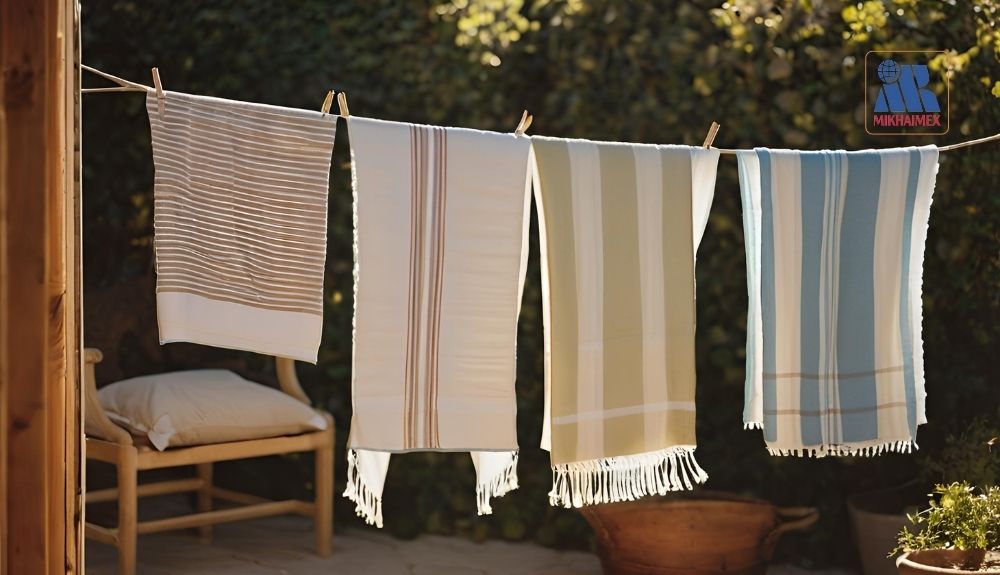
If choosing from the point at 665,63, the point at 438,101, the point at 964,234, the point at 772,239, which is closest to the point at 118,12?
the point at 438,101

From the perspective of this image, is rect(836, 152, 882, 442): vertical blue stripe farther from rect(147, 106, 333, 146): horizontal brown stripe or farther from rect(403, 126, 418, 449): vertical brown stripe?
rect(147, 106, 333, 146): horizontal brown stripe

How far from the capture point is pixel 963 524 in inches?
117

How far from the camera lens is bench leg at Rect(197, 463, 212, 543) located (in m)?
4.08

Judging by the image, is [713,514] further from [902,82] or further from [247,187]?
[247,187]

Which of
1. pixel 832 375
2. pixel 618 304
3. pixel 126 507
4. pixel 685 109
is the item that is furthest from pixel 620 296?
pixel 126 507

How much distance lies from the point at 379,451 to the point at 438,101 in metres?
1.73

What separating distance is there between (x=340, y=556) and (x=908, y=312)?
1957mm

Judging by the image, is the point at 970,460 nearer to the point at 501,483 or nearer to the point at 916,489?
the point at 916,489

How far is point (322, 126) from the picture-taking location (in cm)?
257

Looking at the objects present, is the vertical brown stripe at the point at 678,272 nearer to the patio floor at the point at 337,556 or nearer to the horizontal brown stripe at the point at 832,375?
the horizontal brown stripe at the point at 832,375

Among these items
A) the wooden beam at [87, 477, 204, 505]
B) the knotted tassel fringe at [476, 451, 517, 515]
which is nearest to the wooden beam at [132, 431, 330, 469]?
the wooden beam at [87, 477, 204, 505]

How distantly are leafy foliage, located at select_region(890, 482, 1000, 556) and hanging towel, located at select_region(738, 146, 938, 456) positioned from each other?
0.70ft

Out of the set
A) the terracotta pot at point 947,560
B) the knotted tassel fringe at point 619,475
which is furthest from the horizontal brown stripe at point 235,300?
the terracotta pot at point 947,560

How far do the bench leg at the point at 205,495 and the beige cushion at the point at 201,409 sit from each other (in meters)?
0.44
